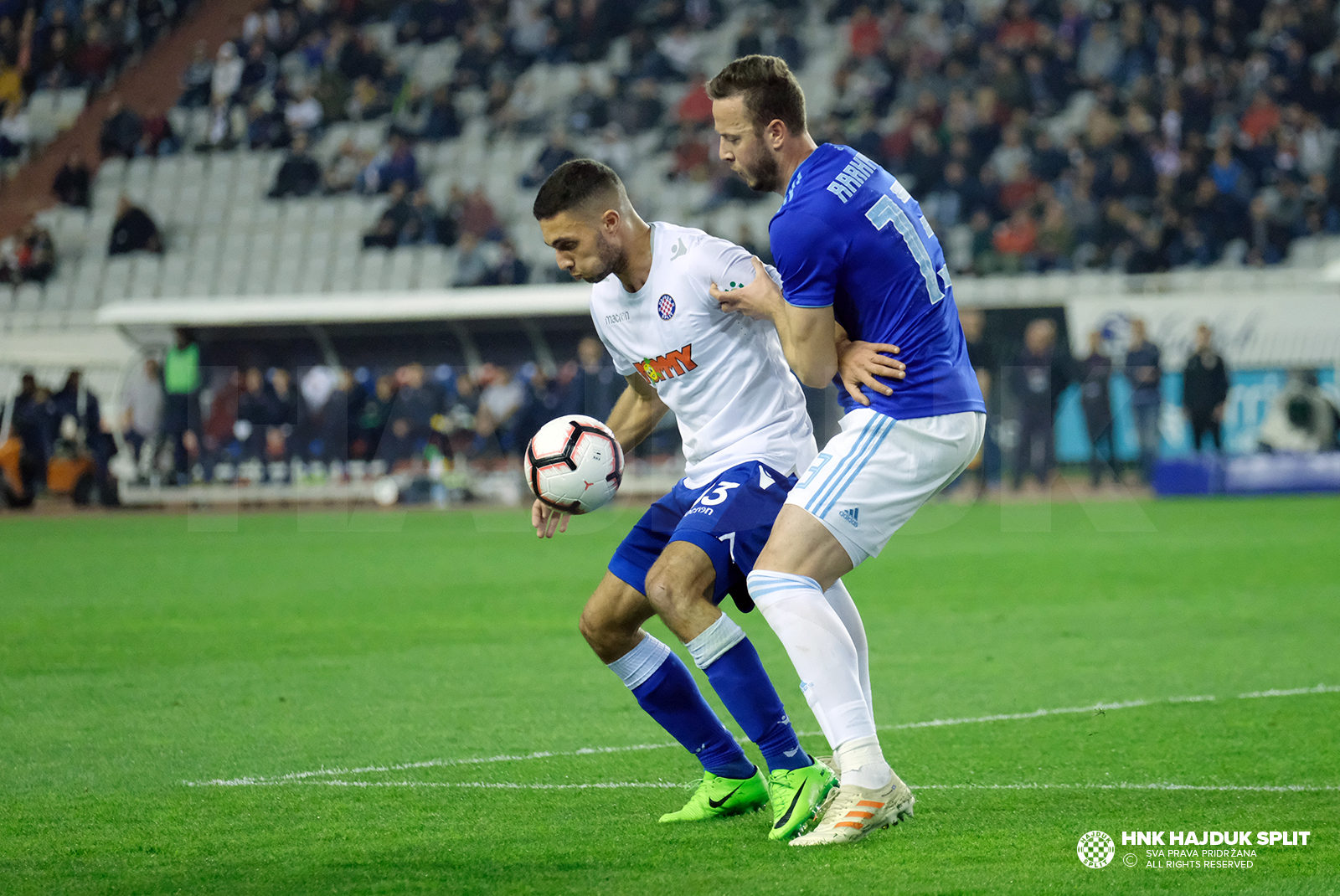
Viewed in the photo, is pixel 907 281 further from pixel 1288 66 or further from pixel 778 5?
pixel 778 5

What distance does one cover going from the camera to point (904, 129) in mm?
25562

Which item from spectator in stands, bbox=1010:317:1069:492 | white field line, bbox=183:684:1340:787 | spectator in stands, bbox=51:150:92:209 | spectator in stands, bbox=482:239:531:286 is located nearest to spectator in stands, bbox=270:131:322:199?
spectator in stands, bbox=51:150:92:209

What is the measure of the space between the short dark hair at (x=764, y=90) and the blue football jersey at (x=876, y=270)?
0.53ft

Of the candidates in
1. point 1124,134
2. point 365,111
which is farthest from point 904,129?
point 365,111

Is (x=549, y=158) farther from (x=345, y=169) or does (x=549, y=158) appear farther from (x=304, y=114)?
(x=304, y=114)

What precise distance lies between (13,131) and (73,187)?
2.93 m

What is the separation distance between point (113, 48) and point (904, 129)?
16314 millimetres

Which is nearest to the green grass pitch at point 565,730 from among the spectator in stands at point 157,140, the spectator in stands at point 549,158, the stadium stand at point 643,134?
the stadium stand at point 643,134

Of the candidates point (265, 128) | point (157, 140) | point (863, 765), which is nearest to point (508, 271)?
point (265, 128)

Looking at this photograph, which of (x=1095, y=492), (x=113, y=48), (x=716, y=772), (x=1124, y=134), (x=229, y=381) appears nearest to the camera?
(x=716, y=772)

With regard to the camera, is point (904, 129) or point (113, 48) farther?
point (113, 48)

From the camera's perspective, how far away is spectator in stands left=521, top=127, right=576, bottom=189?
26609 millimetres

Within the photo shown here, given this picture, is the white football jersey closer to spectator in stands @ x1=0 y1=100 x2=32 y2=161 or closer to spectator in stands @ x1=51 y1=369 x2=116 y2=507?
spectator in stands @ x1=51 y1=369 x2=116 y2=507

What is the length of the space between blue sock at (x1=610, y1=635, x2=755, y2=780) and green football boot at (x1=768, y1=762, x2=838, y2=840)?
275 millimetres
